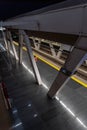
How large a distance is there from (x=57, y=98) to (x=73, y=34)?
179 cm

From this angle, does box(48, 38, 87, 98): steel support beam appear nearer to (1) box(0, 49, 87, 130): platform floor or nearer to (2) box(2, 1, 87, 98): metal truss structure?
(2) box(2, 1, 87, 98): metal truss structure

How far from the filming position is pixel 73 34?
5.95 ft

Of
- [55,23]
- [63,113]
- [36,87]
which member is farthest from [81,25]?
[36,87]

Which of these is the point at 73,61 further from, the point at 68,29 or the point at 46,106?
the point at 46,106

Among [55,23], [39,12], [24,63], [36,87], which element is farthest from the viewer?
[24,63]

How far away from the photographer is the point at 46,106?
2844mm

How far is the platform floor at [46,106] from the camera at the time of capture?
2396 millimetres

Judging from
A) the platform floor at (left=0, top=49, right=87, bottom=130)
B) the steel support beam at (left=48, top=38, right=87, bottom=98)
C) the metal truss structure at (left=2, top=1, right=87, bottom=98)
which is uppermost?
the metal truss structure at (left=2, top=1, right=87, bottom=98)

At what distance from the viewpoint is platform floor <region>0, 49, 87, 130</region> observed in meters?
2.40

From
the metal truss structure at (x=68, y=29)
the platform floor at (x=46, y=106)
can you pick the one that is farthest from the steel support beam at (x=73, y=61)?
the platform floor at (x=46, y=106)

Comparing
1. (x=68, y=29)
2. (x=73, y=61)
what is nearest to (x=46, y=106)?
(x=73, y=61)

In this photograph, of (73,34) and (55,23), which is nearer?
(73,34)

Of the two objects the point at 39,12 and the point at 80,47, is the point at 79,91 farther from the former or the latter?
the point at 39,12

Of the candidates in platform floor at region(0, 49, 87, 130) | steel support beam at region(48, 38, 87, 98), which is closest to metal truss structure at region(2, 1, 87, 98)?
steel support beam at region(48, 38, 87, 98)
